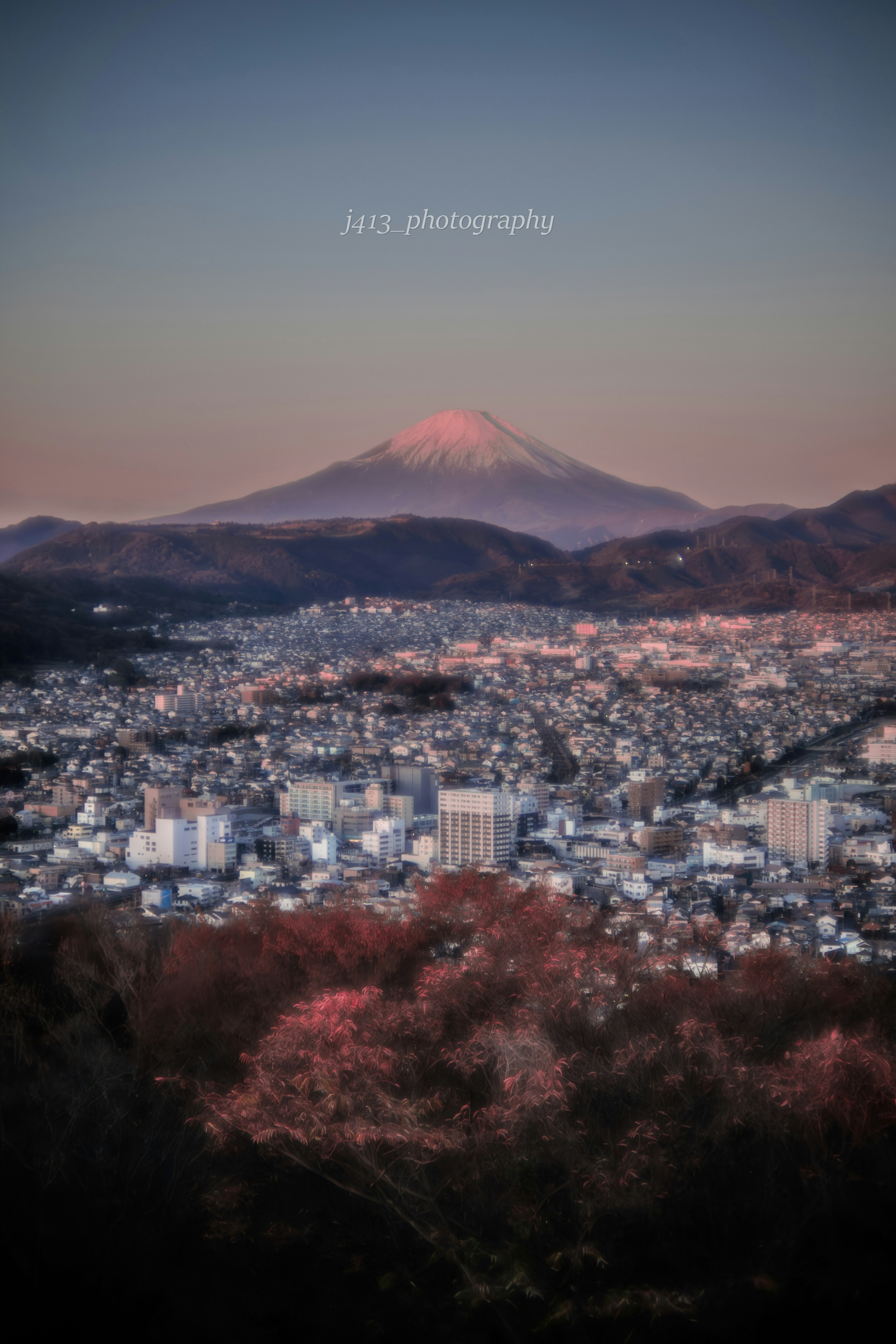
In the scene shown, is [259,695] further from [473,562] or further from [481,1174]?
[473,562]

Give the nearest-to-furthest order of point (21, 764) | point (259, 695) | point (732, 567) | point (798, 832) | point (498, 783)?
point (798, 832) < point (498, 783) < point (21, 764) < point (259, 695) < point (732, 567)

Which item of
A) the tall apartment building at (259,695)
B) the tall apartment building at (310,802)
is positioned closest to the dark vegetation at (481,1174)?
the tall apartment building at (310,802)

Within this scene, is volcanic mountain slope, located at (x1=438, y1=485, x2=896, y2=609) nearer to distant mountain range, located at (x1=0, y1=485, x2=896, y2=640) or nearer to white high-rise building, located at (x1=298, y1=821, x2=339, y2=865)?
distant mountain range, located at (x1=0, y1=485, x2=896, y2=640)

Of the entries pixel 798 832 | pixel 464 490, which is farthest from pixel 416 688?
pixel 464 490

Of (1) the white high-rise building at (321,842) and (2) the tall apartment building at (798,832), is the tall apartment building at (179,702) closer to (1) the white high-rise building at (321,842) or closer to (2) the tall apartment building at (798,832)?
(1) the white high-rise building at (321,842)

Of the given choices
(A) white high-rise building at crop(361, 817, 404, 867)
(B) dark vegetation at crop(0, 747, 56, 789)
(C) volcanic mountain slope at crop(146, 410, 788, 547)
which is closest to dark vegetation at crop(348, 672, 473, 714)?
(B) dark vegetation at crop(0, 747, 56, 789)

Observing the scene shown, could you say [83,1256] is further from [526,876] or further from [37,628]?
[37,628]

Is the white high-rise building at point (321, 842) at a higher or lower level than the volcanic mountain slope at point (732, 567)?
lower
